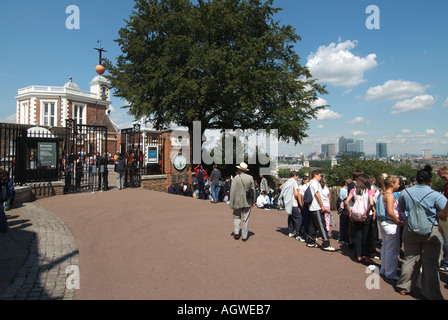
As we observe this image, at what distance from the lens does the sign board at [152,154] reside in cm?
1452

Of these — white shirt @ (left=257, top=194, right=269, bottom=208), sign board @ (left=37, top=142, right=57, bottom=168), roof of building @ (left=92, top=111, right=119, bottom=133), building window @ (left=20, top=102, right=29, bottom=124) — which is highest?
building window @ (left=20, top=102, right=29, bottom=124)

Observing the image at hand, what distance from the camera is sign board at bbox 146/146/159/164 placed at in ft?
47.7

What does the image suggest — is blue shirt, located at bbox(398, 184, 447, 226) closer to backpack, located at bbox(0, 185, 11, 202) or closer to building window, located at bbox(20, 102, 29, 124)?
backpack, located at bbox(0, 185, 11, 202)

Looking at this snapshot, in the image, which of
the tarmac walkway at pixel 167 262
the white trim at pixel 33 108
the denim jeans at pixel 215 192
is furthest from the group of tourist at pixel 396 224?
the white trim at pixel 33 108

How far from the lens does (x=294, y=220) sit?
712 centimetres

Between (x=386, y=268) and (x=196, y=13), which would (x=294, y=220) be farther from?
(x=196, y=13)

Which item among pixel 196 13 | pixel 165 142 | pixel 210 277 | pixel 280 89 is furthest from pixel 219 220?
pixel 196 13

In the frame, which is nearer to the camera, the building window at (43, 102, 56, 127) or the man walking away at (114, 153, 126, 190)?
the man walking away at (114, 153, 126, 190)

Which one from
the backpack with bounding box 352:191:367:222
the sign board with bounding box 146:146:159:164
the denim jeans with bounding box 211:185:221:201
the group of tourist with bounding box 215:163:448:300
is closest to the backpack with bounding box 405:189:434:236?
the group of tourist with bounding box 215:163:448:300

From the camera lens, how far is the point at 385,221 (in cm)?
475

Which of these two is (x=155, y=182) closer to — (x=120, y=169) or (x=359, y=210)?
(x=120, y=169)

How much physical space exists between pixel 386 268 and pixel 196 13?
19.2 meters

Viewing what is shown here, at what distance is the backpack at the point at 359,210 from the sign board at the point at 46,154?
11.5m

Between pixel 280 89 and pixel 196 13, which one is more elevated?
pixel 196 13
